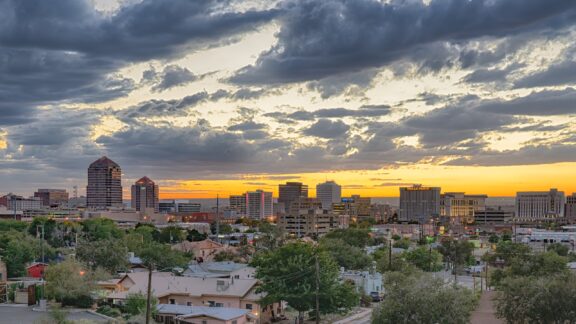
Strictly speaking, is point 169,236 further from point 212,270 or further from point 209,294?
point 209,294

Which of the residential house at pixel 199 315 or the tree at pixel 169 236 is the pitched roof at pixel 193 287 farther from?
the tree at pixel 169 236

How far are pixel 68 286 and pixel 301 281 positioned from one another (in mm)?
18141

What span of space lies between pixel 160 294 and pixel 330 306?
14.1 m

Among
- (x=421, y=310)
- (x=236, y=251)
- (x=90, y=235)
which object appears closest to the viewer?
(x=421, y=310)

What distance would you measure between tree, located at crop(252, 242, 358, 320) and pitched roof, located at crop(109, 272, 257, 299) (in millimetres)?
2735

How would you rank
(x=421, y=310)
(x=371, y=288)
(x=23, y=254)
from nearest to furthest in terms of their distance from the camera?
1. (x=421, y=310)
2. (x=371, y=288)
3. (x=23, y=254)

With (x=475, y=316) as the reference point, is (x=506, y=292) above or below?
above

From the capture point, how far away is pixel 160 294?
51.8 m

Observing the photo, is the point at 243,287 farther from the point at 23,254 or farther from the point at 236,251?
the point at 236,251

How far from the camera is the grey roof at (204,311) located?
4372 centimetres

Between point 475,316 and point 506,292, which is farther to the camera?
point 475,316

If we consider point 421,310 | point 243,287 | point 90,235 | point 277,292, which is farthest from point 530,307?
point 90,235

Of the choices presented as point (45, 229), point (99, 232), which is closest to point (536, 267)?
point (99, 232)

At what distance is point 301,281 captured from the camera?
4916 centimetres
